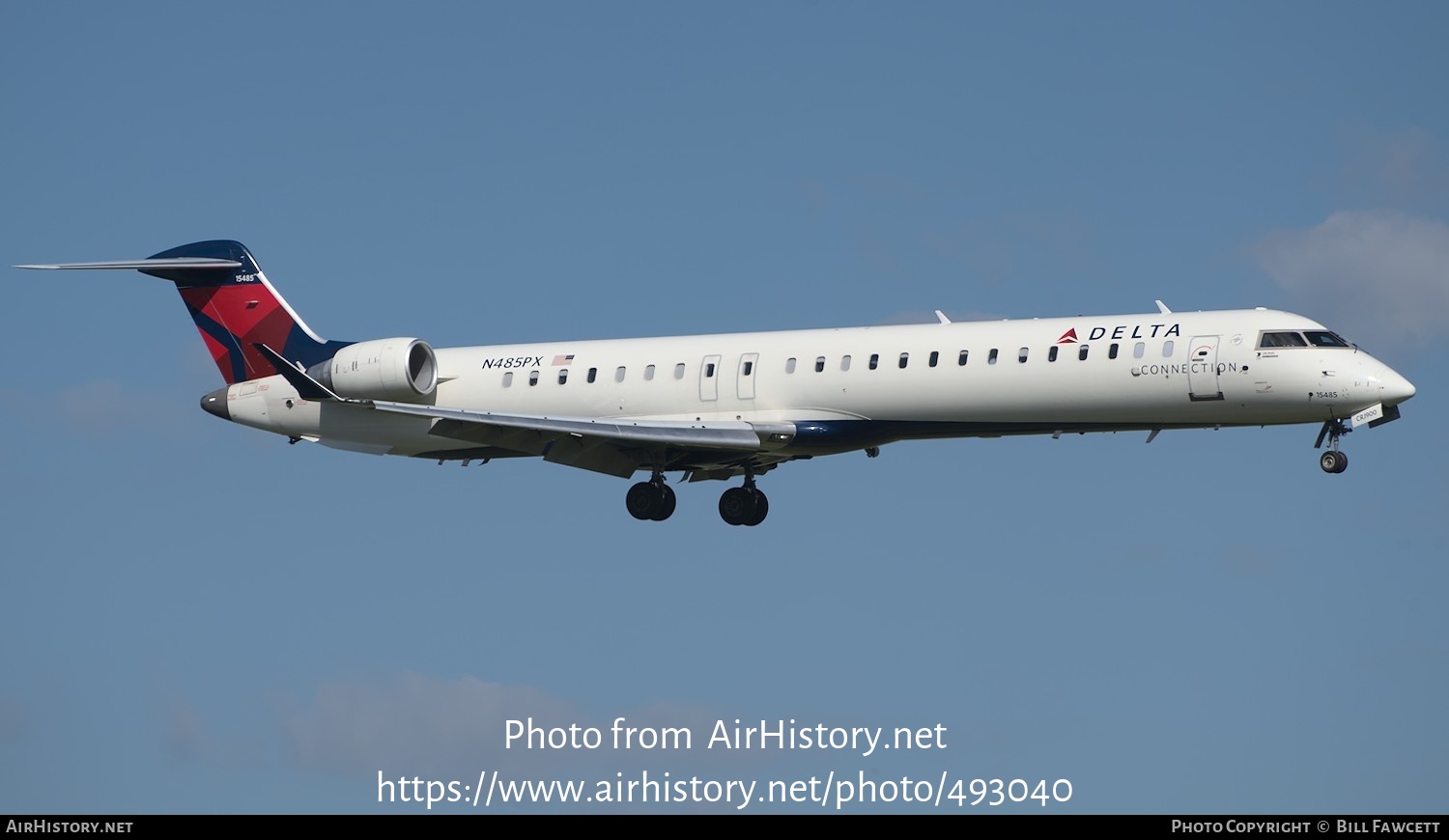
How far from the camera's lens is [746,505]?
4284 cm

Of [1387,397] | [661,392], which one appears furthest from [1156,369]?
[661,392]

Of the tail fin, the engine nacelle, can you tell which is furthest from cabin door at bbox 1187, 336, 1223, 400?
the tail fin

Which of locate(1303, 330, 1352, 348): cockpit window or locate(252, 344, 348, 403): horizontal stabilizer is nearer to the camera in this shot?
locate(1303, 330, 1352, 348): cockpit window

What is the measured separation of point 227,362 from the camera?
45.4 metres

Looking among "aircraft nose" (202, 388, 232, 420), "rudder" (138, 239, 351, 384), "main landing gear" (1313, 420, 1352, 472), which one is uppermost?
"rudder" (138, 239, 351, 384)

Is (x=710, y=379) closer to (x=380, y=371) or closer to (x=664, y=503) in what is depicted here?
(x=664, y=503)

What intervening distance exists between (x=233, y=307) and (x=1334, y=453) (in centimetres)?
2303

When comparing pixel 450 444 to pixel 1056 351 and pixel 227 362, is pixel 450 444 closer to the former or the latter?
pixel 227 362

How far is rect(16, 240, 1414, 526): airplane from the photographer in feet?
119

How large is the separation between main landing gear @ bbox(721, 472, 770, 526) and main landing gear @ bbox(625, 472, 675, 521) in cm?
149

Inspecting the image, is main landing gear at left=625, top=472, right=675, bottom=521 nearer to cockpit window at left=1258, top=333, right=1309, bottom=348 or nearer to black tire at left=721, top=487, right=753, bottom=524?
black tire at left=721, top=487, right=753, bottom=524

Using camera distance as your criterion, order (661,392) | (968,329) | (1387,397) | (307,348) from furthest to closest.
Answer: (307,348), (661,392), (968,329), (1387,397)

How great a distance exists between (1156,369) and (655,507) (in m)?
10.6

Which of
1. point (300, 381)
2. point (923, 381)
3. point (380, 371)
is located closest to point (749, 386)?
point (923, 381)
